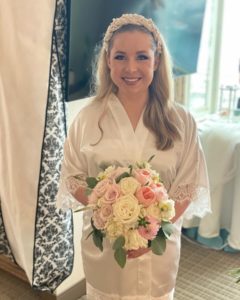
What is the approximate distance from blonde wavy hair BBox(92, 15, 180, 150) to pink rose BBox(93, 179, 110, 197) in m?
0.23

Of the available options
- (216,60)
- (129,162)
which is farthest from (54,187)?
(216,60)

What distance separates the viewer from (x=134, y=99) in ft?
4.91

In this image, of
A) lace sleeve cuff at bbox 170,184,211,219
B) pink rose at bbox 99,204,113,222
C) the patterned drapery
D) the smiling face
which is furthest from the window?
pink rose at bbox 99,204,113,222

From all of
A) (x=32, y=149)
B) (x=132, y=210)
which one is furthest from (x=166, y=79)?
(x=32, y=149)

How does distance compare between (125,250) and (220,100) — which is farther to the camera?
(220,100)

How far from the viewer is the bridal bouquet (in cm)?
121

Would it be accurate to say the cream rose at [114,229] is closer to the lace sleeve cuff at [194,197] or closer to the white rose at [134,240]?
the white rose at [134,240]

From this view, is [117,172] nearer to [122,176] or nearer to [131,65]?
[122,176]

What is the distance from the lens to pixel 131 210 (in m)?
1.20

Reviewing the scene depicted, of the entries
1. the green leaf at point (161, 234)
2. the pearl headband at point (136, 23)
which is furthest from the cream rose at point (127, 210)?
the pearl headband at point (136, 23)

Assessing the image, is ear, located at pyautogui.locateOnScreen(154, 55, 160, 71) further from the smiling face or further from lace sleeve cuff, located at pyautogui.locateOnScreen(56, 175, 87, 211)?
lace sleeve cuff, located at pyautogui.locateOnScreen(56, 175, 87, 211)

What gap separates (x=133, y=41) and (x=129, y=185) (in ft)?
1.51

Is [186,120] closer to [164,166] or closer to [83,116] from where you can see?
[164,166]

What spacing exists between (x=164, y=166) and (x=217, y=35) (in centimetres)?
207
